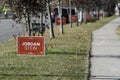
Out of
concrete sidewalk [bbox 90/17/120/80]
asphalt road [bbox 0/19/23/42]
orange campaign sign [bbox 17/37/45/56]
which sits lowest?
asphalt road [bbox 0/19/23/42]

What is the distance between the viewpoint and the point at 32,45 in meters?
12.4

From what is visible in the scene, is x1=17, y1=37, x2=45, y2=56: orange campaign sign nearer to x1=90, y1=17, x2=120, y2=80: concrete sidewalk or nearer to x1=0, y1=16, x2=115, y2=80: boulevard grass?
x1=0, y1=16, x2=115, y2=80: boulevard grass

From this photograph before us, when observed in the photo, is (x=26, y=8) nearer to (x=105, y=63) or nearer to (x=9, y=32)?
(x=105, y=63)

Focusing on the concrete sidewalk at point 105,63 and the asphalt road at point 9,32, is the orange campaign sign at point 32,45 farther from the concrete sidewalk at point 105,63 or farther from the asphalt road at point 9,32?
the asphalt road at point 9,32

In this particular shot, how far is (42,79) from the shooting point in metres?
11.2

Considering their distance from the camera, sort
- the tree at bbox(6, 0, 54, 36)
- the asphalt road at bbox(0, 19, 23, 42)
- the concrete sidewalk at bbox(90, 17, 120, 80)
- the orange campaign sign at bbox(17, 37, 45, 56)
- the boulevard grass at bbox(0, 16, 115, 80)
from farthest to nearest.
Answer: the asphalt road at bbox(0, 19, 23, 42) → the tree at bbox(6, 0, 54, 36) → the orange campaign sign at bbox(17, 37, 45, 56) → the concrete sidewalk at bbox(90, 17, 120, 80) → the boulevard grass at bbox(0, 16, 115, 80)

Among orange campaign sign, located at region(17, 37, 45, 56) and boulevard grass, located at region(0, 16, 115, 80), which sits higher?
orange campaign sign, located at region(17, 37, 45, 56)

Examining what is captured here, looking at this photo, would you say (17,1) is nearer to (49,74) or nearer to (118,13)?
(49,74)

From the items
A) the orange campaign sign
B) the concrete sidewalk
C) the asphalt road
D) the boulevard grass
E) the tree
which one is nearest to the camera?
the boulevard grass

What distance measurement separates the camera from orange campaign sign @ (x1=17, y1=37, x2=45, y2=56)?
40.5 feet

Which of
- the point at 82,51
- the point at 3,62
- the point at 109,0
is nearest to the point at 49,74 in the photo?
the point at 3,62

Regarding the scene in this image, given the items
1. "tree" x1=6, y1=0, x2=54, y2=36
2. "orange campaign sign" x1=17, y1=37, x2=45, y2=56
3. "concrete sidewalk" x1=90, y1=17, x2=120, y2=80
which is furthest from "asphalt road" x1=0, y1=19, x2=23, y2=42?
"orange campaign sign" x1=17, y1=37, x2=45, y2=56

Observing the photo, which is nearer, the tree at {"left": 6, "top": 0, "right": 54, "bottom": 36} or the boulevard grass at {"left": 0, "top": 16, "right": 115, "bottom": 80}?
the boulevard grass at {"left": 0, "top": 16, "right": 115, "bottom": 80}

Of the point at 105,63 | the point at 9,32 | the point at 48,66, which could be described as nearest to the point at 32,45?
the point at 48,66
